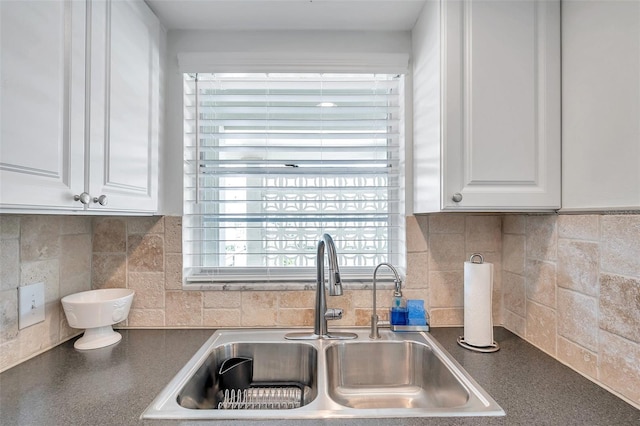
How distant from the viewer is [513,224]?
4.39 ft

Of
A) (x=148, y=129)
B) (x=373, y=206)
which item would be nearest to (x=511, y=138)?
(x=373, y=206)

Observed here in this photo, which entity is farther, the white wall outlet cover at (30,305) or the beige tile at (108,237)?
the beige tile at (108,237)

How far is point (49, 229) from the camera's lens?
118 cm

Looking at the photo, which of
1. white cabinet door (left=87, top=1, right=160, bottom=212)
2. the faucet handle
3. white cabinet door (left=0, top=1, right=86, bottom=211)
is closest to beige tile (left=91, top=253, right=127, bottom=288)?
white cabinet door (left=87, top=1, right=160, bottom=212)

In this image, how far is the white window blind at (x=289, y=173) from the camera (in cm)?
147

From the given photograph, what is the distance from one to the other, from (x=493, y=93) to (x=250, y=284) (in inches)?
46.3

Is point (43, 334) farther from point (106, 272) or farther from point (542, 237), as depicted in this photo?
point (542, 237)

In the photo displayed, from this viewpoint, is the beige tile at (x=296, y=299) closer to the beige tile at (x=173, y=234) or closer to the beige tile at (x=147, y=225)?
the beige tile at (x=173, y=234)

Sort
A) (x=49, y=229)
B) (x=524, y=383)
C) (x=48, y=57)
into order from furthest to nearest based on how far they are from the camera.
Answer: (x=49, y=229) → (x=524, y=383) → (x=48, y=57)

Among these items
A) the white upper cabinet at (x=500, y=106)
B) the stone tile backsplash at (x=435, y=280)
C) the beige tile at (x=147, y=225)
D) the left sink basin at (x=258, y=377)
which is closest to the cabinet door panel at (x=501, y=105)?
the white upper cabinet at (x=500, y=106)

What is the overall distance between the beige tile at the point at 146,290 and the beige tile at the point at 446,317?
1.17m

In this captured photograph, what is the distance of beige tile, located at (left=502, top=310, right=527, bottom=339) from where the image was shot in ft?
4.16

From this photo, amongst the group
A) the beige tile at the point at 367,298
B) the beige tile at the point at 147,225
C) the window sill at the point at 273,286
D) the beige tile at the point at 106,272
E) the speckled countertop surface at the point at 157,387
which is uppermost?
the beige tile at the point at 147,225

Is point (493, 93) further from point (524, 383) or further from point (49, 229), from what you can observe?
point (49, 229)
